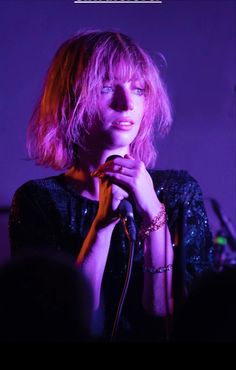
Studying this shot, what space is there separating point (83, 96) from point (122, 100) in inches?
4.4

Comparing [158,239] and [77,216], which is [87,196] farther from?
[158,239]

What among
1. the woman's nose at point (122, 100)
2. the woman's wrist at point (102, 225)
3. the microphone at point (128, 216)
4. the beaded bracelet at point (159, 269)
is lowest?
the beaded bracelet at point (159, 269)

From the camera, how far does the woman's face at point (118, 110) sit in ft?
5.14

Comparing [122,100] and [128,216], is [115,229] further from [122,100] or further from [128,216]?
[122,100]

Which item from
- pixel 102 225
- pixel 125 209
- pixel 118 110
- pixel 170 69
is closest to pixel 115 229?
pixel 102 225

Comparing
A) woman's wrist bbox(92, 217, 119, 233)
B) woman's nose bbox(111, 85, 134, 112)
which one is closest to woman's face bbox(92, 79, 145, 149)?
woman's nose bbox(111, 85, 134, 112)

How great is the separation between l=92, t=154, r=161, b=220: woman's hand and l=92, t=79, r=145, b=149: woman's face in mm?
205

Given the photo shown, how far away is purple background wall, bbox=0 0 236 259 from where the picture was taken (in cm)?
172

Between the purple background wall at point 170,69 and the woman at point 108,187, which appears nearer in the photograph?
the woman at point 108,187

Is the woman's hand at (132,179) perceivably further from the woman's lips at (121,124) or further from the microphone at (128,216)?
the woman's lips at (121,124)

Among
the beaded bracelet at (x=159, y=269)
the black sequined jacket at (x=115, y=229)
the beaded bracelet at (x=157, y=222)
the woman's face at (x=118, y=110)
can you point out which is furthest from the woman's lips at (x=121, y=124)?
the beaded bracelet at (x=159, y=269)

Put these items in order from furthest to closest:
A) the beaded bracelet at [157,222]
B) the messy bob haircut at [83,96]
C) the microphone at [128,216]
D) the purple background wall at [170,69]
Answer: the purple background wall at [170,69]
the messy bob haircut at [83,96]
the beaded bracelet at [157,222]
the microphone at [128,216]

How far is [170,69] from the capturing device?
5.75ft

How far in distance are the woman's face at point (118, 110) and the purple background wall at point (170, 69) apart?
19 centimetres
